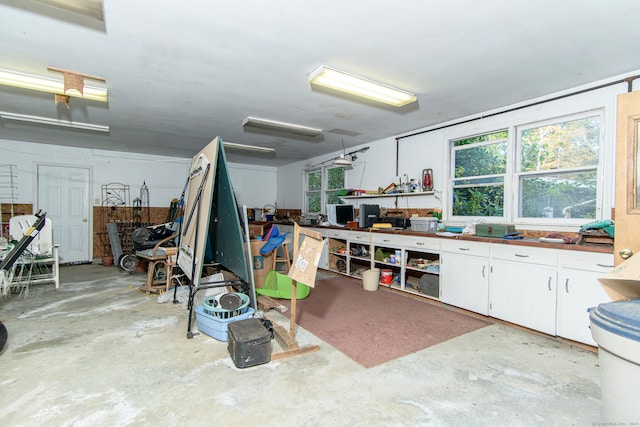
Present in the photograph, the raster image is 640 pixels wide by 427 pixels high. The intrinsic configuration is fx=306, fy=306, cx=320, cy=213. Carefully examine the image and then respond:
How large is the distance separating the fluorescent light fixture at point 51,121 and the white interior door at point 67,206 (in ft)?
7.22

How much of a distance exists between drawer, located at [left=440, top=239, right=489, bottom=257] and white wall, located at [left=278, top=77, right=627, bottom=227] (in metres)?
0.95

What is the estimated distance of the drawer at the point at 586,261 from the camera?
8.67 ft

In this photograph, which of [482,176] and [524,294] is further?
[482,176]

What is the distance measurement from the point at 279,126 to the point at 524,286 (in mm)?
3977

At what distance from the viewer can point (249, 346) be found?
93.4 inches

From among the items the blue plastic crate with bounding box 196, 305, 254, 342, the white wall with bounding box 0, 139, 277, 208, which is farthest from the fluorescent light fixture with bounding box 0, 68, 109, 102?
the white wall with bounding box 0, 139, 277, 208

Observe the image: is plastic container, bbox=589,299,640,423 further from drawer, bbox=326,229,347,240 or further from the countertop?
drawer, bbox=326,229,347,240

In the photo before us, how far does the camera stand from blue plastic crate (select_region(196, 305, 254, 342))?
2.86m

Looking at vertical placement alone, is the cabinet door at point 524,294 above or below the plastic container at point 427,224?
below

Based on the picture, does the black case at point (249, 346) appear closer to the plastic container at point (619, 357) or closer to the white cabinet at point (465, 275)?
the plastic container at point (619, 357)

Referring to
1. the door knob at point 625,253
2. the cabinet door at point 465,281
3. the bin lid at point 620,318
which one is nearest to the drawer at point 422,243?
the cabinet door at point 465,281

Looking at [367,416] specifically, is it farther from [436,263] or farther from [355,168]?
[355,168]

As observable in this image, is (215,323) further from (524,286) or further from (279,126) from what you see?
(279,126)

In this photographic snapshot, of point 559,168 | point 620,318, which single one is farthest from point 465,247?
point 620,318
